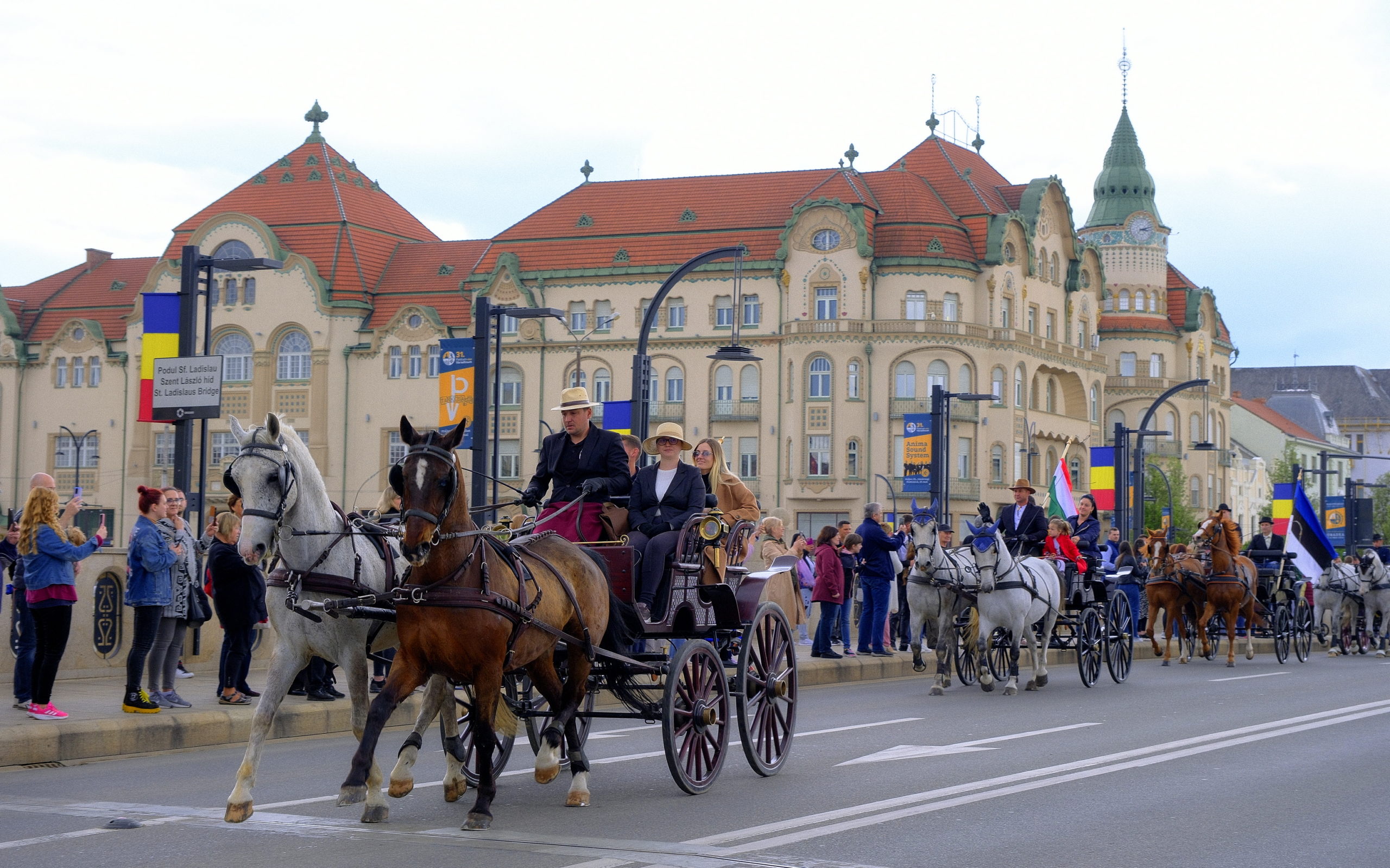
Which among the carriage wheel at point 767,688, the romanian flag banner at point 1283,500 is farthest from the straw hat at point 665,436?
the romanian flag banner at point 1283,500

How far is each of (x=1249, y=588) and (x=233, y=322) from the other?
61.5 m

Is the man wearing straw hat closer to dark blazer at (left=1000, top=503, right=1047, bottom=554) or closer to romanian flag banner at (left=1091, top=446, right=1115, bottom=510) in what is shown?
dark blazer at (left=1000, top=503, right=1047, bottom=554)

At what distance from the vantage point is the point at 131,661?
45.3ft

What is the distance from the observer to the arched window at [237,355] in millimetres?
78188

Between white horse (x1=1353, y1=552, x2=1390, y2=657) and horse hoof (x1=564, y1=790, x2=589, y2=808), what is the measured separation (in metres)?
23.8

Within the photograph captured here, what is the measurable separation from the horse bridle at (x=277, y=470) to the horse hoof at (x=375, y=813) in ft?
5.63

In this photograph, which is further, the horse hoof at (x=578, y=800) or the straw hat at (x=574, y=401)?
the straw hat at (x=574, y=401)

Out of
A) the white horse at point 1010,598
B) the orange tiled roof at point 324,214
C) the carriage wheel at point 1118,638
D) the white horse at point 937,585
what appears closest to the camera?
the white horse at point 937,585

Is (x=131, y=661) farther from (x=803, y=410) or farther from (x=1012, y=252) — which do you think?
(x=1012, y=252)

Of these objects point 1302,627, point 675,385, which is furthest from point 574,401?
point 675,385

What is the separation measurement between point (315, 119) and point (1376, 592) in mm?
67175

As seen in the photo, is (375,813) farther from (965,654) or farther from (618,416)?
(618,416)

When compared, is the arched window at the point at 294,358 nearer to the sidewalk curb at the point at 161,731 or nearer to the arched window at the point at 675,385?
the arched window at the point at 675,385

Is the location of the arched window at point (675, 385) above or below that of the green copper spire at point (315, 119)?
below
